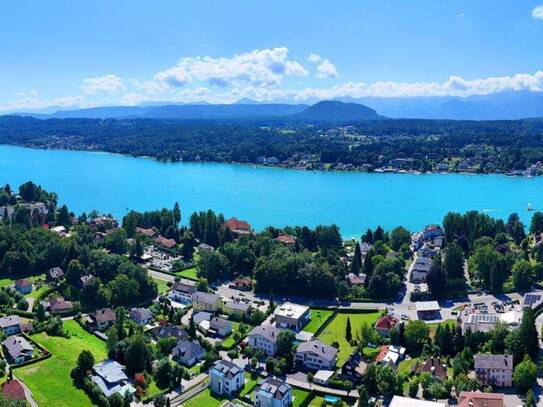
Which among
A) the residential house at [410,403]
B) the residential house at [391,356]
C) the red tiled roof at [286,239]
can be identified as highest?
the red tiled roof at [286,239]

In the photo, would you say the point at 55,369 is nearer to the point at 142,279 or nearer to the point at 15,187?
the point at 142,279

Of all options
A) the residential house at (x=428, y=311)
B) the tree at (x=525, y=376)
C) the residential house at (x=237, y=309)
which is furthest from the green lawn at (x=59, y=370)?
the tree at (x=525, y=376)

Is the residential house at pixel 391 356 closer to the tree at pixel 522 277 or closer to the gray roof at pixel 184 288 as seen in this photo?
the tree at pixel 522 277

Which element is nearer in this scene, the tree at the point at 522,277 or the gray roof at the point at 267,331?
the gray roof at the point at 267,331

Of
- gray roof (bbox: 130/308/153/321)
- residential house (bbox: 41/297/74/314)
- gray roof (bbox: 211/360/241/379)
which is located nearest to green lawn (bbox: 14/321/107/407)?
residential house (bbox: 41/297/74/314)

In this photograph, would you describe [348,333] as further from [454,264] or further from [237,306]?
[454,264]

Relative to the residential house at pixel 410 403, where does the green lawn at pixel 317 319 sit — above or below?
below

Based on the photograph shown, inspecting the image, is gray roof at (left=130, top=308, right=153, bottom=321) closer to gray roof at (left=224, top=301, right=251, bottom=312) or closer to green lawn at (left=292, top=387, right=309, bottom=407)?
gray roof at (left=224, top=301, right=251, bottom=312)
